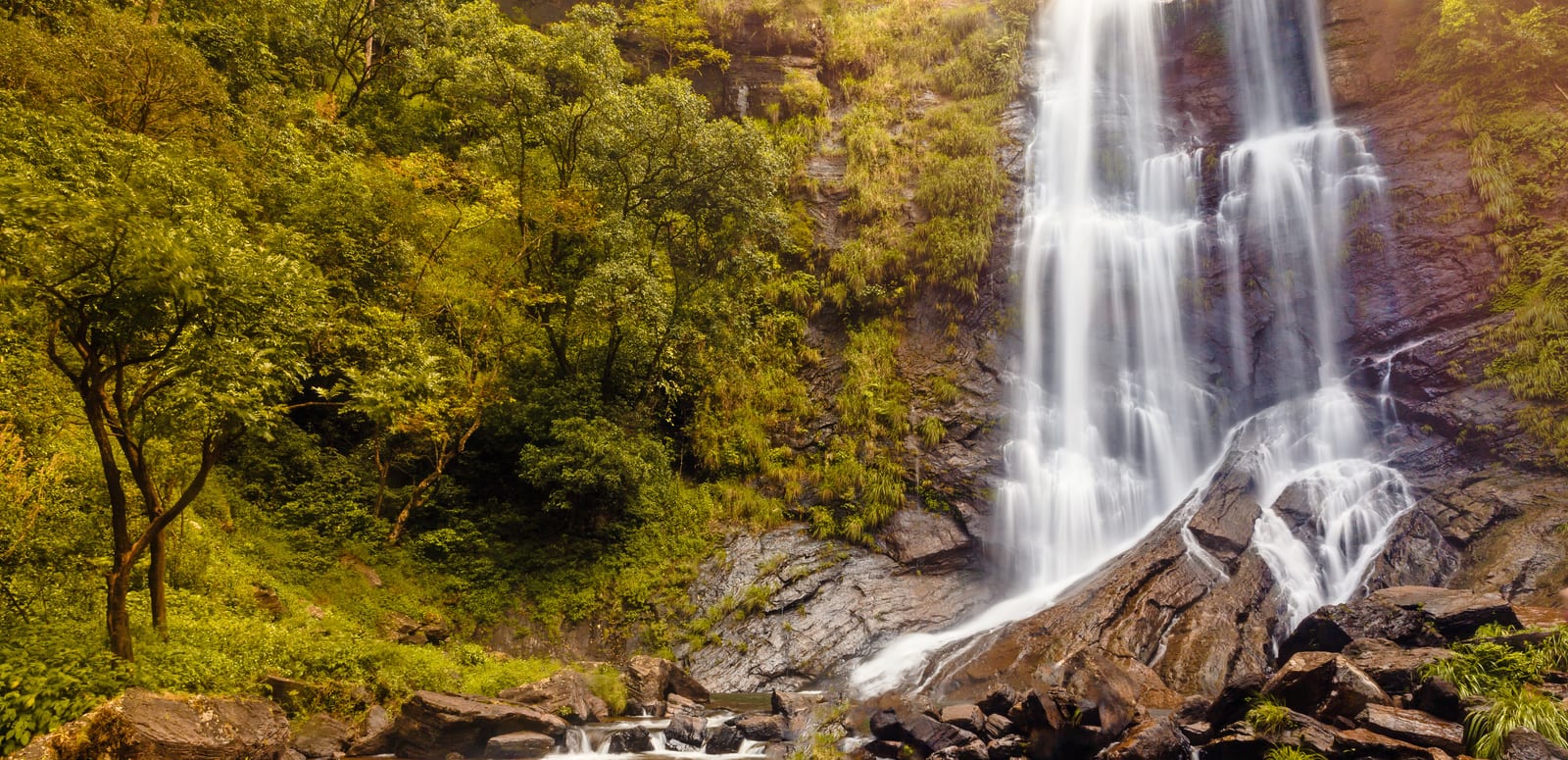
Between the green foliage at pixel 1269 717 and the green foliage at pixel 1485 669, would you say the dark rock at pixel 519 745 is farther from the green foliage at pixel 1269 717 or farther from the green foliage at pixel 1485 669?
the green foliage at pixel 1485 669

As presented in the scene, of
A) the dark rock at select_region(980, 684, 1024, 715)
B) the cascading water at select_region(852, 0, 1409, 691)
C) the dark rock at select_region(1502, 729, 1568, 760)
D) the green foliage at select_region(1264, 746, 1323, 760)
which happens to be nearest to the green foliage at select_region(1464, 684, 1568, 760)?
the dark rock at select_region(1502, 729, 1568, 760)

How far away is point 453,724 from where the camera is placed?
30.7 feet

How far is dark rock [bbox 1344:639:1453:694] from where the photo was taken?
324 inches

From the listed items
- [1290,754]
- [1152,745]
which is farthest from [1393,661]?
[1152,745]

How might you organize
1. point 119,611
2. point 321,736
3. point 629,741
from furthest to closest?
1. point 629,741
2. point 321,736
3. point 119,611

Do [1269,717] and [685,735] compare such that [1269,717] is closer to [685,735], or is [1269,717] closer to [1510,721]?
[1510,721]

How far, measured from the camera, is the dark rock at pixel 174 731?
6246 mm

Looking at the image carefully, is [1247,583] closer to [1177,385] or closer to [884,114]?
[1177,385]

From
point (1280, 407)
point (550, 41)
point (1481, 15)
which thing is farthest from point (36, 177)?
point (1481, 15)

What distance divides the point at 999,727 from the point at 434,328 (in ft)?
42.9

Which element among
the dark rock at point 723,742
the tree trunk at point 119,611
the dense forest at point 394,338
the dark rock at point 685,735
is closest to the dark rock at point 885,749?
the dark rock at point 723,742

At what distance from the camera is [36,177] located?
578 centimetres

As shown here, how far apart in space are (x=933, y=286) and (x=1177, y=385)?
23.7 feet

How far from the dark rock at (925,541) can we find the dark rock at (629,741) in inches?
311
